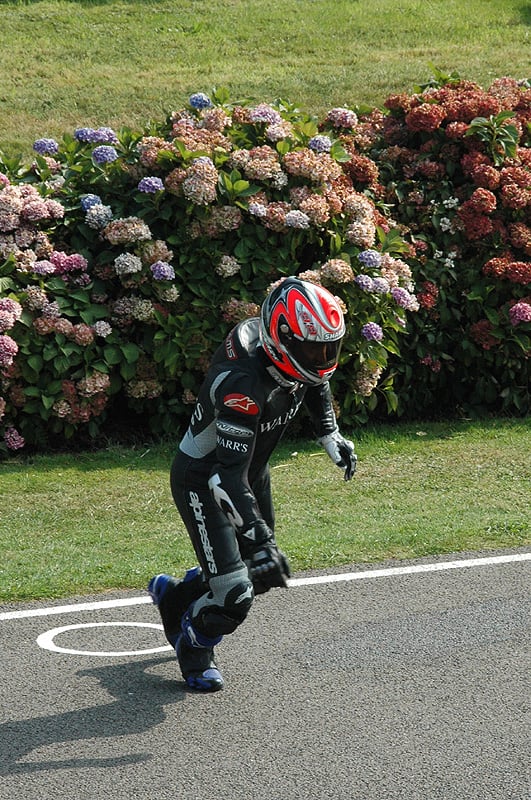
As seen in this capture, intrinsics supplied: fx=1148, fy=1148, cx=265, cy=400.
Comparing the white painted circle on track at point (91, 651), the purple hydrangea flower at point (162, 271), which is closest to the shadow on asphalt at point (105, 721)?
the white painted circle on track at point (91, 651)

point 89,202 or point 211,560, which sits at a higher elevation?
point 89,202

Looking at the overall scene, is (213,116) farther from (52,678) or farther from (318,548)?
(52,678)

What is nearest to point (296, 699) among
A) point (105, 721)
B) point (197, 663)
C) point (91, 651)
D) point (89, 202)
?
point (197, 663)

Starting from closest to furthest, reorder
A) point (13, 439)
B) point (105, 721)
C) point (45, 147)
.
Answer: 1. point (105, 721)
2. point (13, 439)
3. point (45, 147)

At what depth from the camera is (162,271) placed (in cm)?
952

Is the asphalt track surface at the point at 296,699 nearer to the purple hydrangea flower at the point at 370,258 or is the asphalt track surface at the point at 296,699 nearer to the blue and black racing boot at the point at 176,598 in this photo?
the blue and black racing boot at the point at 176,598

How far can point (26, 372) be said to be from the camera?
9391mm

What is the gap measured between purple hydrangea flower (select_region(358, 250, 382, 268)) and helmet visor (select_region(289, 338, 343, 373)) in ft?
→ 14.7

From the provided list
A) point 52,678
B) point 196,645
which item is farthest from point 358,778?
point 52,678

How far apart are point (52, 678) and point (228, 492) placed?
1.50 meters

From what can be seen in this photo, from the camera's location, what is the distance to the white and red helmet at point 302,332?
210 inches

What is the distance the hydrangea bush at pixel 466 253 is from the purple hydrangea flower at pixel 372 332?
789mm

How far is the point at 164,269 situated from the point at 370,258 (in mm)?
1768

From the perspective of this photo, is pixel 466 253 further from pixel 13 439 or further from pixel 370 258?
pixel 13 439
